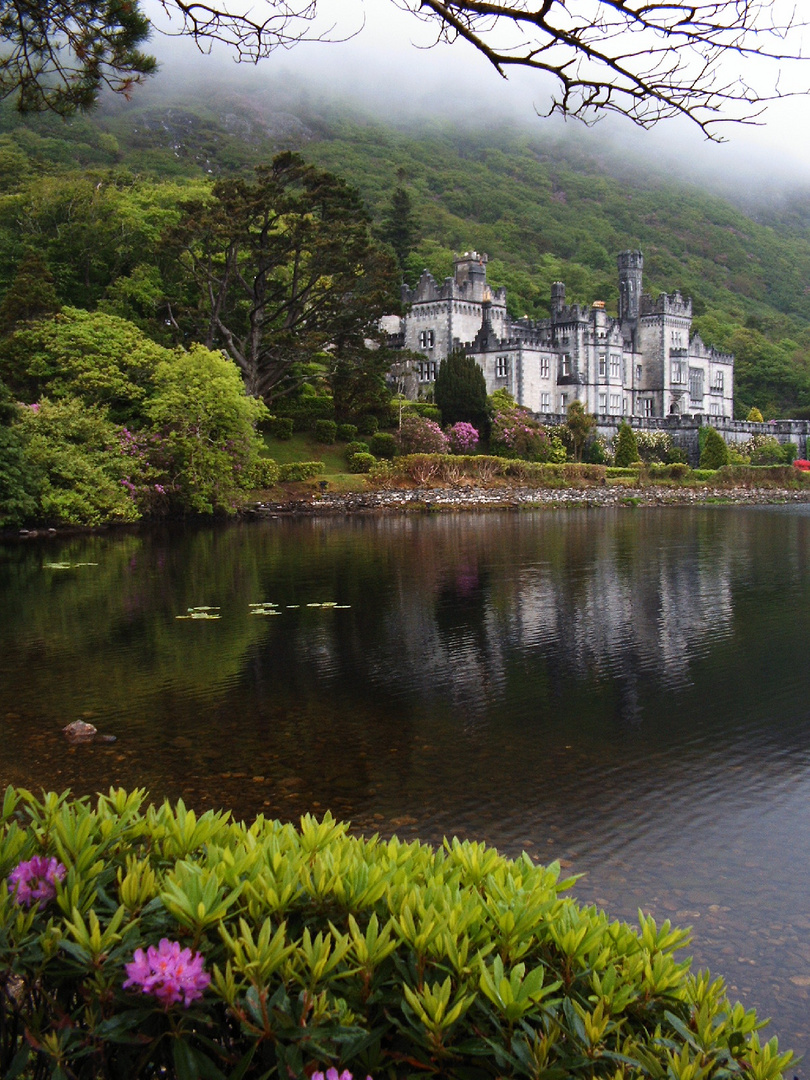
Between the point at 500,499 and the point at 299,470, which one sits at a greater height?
the point at 299,470

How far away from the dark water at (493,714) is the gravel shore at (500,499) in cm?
2591

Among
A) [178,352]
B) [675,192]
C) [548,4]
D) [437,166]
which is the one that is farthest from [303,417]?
[675,192]

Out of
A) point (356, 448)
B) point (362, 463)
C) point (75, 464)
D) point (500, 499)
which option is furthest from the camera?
point (356, 448)

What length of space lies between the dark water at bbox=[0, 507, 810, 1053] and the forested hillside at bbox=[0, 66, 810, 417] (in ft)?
127

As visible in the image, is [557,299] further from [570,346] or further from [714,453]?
[714,453]

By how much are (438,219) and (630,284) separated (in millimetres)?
51951

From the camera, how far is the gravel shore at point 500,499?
165 feet

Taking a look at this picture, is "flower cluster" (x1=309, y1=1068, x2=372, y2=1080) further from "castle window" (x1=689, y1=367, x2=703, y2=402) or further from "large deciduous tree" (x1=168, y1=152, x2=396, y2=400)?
"castle window" (x1=689, y1=367, x2=703, y2=402)

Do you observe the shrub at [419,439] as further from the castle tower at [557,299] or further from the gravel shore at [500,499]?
the castle tower at [557,299]

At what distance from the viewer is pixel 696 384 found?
93.2 meters

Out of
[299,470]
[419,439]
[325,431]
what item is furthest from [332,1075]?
[419,439]

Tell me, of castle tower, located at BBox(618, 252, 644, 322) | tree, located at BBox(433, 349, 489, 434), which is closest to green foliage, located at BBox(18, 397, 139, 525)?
tree, located at BBox(433, 349, 489, 434)

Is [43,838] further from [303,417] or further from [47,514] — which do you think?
[303,417]

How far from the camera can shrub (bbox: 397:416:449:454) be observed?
6028 centimetres
